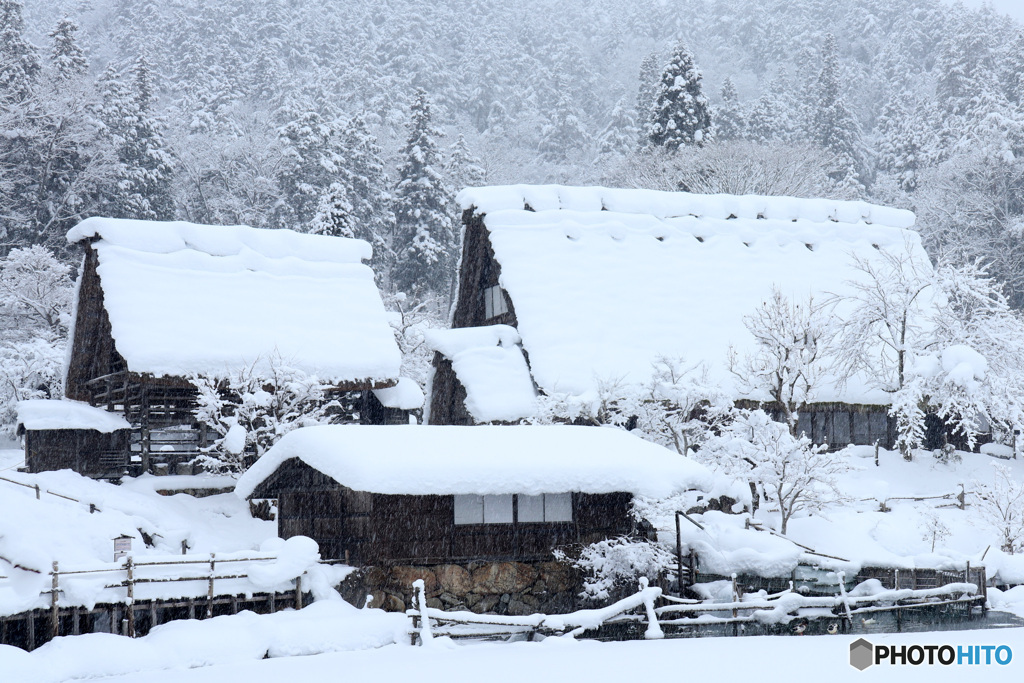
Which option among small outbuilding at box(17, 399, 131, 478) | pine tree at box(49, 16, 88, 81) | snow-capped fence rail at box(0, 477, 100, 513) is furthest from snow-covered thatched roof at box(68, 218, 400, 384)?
pine tree at box(49, 16, 88, 81)

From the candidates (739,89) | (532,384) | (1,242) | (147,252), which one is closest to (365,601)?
(532,384)

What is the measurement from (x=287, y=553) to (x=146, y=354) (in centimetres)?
938

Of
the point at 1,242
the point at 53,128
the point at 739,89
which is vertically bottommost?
the point at 1,242

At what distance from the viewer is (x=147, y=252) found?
2862 centimetres

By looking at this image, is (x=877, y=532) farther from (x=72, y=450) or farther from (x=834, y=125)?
(x=834, y=125)

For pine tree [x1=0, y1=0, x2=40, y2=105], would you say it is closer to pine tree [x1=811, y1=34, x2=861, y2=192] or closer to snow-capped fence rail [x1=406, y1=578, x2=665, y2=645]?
snow-capped fence rail [x1=406, y1=578, x2=665, y2=645]

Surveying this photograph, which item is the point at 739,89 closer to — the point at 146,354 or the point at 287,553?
the point at 146,354

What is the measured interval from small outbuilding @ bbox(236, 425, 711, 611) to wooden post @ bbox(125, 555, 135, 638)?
136 inches

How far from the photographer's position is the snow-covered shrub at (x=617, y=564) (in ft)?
60.7

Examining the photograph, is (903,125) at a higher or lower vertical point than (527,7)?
lower

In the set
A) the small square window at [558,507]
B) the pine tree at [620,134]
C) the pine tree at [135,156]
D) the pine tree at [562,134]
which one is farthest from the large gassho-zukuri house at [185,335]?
the pine tree at [562,134]

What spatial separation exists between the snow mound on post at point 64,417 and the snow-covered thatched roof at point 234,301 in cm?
210

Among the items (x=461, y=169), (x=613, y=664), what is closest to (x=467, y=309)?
(x=613, y=664)

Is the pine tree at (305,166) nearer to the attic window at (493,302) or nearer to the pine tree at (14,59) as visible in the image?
the pine tree at (14,59)
